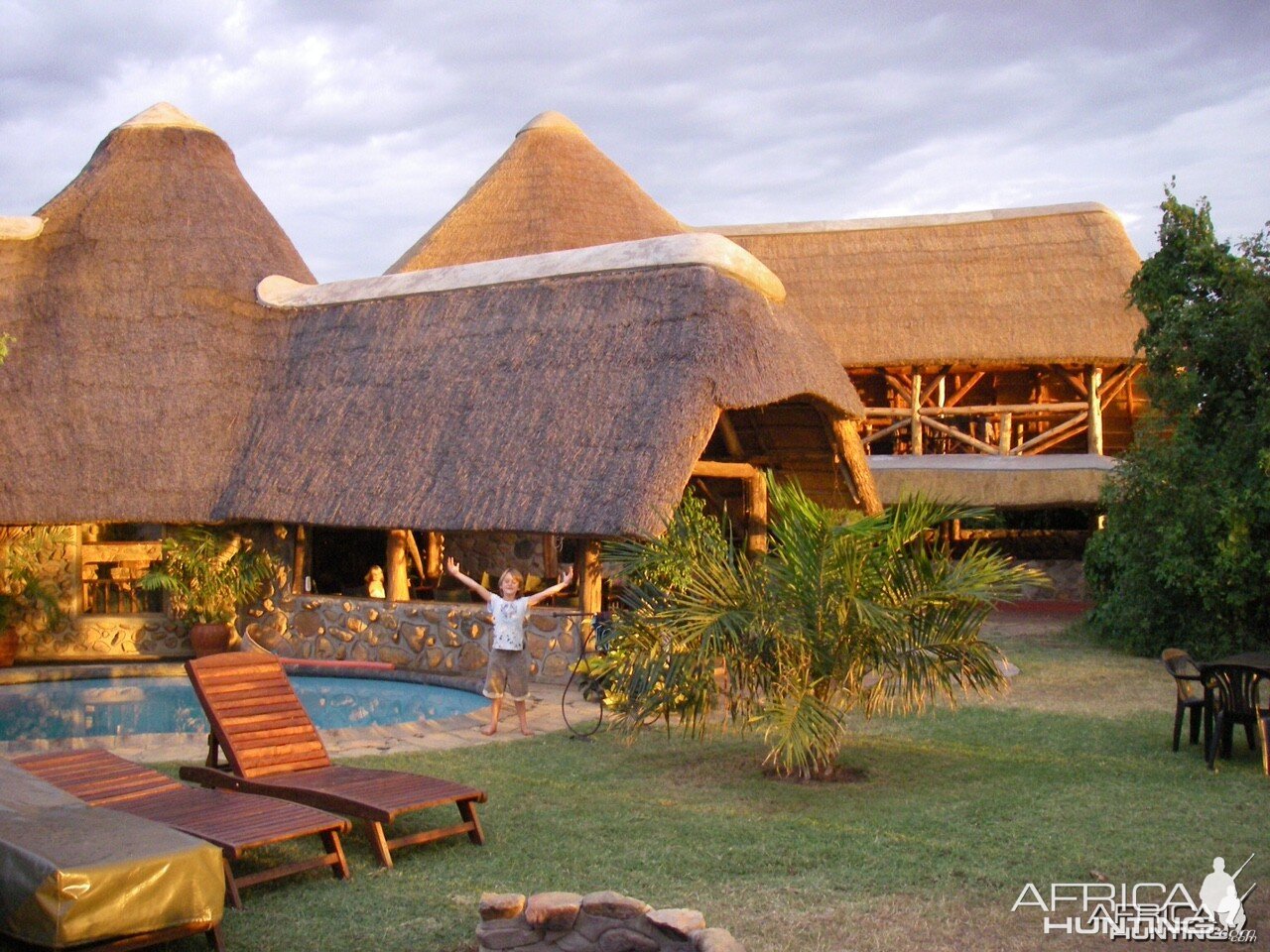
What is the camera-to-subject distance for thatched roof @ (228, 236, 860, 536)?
1020 cm

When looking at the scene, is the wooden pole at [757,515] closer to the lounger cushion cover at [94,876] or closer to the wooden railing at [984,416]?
the wooden railing at [984,416]

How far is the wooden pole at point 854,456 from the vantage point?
474 inches

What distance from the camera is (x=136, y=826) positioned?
4227 millimetres

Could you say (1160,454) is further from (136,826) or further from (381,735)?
(136,826)

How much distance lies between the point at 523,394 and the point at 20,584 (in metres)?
6.15

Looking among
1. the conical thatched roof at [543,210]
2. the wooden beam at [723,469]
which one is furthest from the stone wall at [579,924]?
the conical thatched roof at [543,210]

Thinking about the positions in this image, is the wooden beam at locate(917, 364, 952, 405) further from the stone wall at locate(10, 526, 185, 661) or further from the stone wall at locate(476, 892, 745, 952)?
the stone wall at locate(476, 892, 745, 952)

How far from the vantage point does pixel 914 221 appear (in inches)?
808

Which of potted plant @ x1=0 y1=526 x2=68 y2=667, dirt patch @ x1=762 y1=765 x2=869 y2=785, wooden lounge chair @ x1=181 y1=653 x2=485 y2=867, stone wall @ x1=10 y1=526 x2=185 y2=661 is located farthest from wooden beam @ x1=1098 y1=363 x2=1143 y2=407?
wooden lounge chair @ x1=181 y1=653 x2=485 y2=867

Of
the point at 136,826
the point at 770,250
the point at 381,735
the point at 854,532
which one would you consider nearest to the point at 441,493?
the point at 381,735

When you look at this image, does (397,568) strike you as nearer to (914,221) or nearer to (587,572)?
(587,572)

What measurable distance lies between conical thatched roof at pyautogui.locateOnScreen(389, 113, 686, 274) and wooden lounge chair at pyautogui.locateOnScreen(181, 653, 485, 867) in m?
12.5

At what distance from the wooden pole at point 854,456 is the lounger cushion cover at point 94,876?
8756mm
